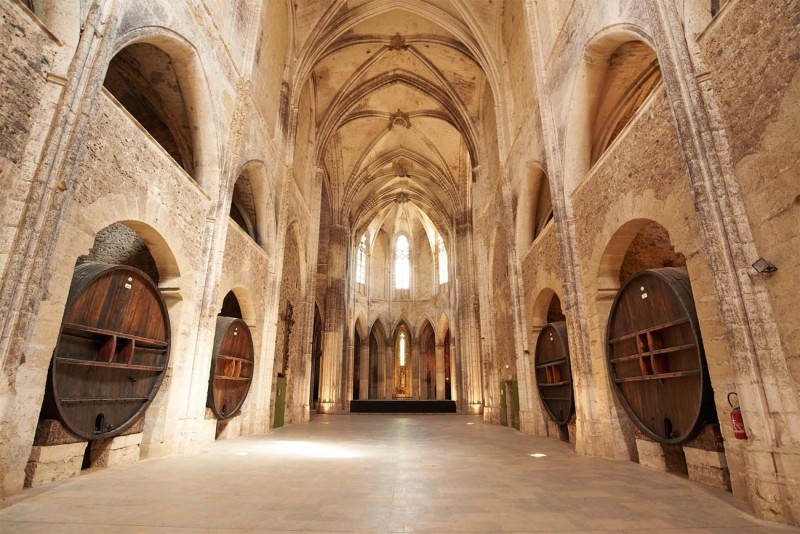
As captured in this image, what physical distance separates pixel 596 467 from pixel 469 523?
3192mm

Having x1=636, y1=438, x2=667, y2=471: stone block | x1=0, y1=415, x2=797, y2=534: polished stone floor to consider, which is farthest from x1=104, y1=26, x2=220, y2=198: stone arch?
x1=636, y1=438, x2=667, y2=471: stone block

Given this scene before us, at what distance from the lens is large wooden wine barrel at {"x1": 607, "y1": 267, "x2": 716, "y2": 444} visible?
430 cm

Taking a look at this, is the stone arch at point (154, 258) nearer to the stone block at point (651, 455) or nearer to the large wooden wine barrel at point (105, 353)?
the large wooden wine barrel at point (105, 353)

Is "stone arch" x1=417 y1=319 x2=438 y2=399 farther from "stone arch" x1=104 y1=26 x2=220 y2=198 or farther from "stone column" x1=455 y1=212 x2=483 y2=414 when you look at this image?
"stone arch" x1=104 y1=26 x2=220 y2=198

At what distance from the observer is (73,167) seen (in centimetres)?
392

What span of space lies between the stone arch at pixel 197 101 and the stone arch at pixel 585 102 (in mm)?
6489

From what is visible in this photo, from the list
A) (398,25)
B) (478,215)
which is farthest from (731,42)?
(398,25)

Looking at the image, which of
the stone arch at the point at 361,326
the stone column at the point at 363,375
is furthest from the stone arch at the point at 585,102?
the stone column at the point at 363,375

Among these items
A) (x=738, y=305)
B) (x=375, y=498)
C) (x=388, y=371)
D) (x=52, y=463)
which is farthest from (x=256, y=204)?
(x=388, y=371)

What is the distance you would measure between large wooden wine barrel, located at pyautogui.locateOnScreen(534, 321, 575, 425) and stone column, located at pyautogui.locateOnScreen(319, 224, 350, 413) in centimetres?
1394

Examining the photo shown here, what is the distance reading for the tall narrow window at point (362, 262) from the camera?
29.3m

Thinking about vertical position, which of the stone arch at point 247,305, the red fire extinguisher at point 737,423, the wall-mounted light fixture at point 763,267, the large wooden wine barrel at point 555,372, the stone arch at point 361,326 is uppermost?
the stone arch at point 361,326

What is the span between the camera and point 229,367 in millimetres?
8008

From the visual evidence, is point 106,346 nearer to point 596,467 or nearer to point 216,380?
point 216,380
